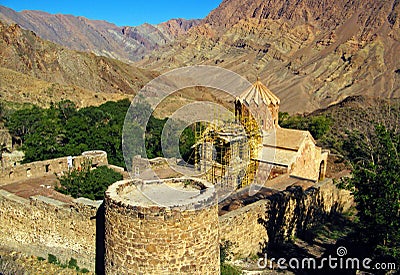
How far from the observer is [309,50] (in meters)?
125

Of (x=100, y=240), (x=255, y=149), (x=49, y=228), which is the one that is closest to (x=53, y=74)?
(x=255, y=149)

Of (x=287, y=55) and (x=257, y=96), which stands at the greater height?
(x=287, y=55)

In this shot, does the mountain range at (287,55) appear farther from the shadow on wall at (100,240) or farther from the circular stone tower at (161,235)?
the circular stone tower at (161,235)

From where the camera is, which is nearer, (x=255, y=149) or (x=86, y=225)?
(x=86, y=225)

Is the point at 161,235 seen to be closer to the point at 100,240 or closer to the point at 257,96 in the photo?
the point at 100,240

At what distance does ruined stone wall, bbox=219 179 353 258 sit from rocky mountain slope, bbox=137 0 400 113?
61.6 metres

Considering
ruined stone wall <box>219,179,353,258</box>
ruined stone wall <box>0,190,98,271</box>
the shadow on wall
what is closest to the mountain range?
ruined stone wall <box>0,190,98,271</box>

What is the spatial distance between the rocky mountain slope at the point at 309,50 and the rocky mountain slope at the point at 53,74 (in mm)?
27596

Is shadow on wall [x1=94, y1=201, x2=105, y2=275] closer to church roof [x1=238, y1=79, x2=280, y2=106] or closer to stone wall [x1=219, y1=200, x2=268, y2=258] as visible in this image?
stone wall [x1=219, y1=200, x2=268, y2=258]

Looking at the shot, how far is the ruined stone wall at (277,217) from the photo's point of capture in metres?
10.3

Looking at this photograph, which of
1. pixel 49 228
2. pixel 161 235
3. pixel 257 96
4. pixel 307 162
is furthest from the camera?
pixel 257 96

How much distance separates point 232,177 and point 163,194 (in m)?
8.25

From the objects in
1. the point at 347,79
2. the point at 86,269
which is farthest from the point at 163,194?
the point at 347,79

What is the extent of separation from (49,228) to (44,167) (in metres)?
6.45
